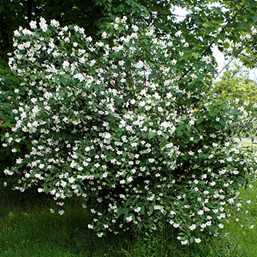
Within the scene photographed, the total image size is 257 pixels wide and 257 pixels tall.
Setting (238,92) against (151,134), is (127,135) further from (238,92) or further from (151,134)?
(238,92)

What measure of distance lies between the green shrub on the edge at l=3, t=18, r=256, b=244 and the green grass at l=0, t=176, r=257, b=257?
23 cm

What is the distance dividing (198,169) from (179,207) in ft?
1.75

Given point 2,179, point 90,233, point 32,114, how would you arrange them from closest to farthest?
point 32,114, point 90,233, point 2,179

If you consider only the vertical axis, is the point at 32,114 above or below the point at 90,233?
above

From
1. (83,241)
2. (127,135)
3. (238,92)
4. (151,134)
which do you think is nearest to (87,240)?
(83,241)

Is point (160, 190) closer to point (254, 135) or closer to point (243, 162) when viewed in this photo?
point (243, 162)

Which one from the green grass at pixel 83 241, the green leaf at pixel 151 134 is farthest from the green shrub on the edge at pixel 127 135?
the green grass at pixel 83 241

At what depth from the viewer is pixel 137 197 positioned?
2.57 metres

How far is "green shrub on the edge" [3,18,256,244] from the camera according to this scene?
2.45 meters

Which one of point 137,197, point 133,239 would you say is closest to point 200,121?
point 137,197

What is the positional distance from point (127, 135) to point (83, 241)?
1479mm

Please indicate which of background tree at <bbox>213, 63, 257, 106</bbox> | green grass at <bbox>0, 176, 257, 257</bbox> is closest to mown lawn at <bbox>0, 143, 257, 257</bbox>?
green grass at <bbox>0, 176, 257, 257</bbox>

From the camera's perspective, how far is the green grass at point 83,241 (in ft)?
9.14

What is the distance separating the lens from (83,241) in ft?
9.91
